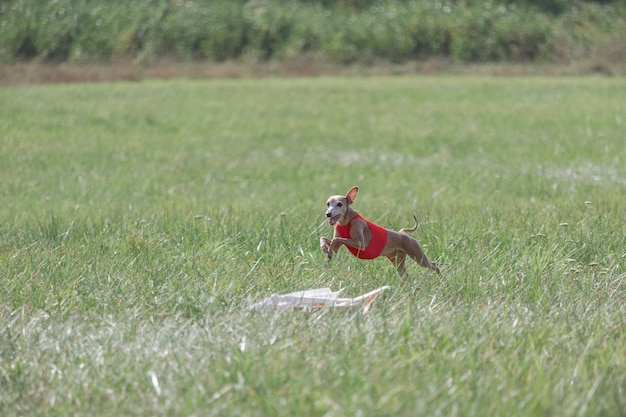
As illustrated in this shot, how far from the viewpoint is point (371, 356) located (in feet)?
10.6

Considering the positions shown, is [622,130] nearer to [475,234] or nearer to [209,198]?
[209,198]

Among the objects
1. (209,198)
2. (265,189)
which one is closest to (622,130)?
(265,189)

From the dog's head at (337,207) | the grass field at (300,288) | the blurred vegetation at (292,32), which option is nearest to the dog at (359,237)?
the dog's head at (337,207)

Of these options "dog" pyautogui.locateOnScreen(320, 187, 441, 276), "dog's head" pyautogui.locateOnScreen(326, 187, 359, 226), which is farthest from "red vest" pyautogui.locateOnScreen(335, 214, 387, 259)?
"dog's head" pyautogui.locateOnScreen(326, 187, 359, 226)

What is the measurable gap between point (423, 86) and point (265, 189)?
12.6m

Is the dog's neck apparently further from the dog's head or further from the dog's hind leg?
the dog's hind leg

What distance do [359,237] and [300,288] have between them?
44 cm

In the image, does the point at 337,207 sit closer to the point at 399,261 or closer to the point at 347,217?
the point at 347,217

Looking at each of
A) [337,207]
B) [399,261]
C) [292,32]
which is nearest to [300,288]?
[399,261]

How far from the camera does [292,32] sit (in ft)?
99.2

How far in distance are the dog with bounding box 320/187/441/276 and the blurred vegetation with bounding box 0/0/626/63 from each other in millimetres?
24267

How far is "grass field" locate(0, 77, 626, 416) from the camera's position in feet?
9.72

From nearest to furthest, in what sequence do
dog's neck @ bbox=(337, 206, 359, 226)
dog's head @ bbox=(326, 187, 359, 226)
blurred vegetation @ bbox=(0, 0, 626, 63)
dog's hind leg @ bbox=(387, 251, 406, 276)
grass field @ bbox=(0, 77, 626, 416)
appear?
grass field @ bbox=(0, 77, 626, 416)
dog's head @ bbox=(326, 187, 359, 226)
dog's neck @ bbox=(337, 206, 359, 226)
dog's hind leg @ bbox=(387, 251, 406, 276)
blurred vegetation @ bbox=(0, 0, 626, 63)

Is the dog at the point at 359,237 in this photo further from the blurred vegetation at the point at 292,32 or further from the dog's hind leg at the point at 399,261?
the blurred vegetation at the point at 292,32
